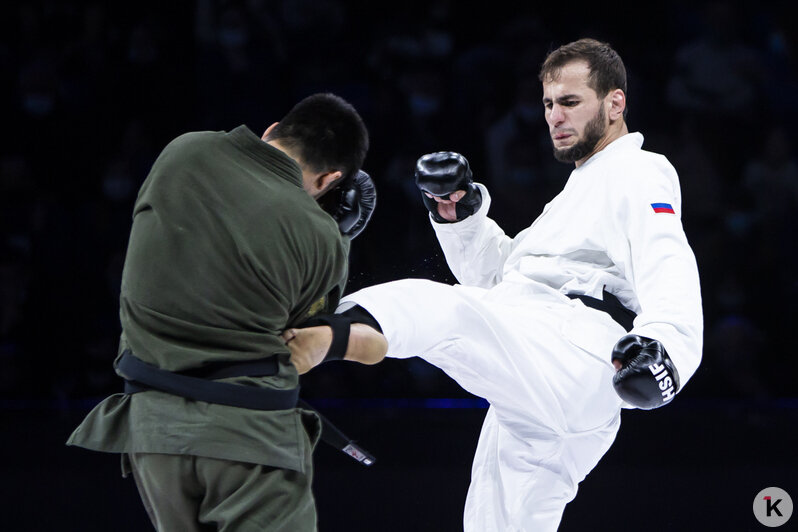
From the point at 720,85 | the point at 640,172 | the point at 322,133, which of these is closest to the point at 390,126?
the point at 720,85

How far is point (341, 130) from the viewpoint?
5.42 feet

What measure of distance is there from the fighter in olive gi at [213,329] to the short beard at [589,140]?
1.11 meters

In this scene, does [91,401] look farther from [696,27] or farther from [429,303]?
[696,27]

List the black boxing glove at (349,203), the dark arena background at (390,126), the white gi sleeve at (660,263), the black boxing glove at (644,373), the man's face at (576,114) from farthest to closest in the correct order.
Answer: the dark arena background at (390,126) → the man's face at (576,114) → the black boxing glove at (349,203) → the white gi sleeve at (660,263) → the black boxing glove at (644,373)

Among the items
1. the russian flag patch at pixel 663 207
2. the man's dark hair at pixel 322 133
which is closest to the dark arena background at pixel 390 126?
the russian flag patch at pixel 663 207

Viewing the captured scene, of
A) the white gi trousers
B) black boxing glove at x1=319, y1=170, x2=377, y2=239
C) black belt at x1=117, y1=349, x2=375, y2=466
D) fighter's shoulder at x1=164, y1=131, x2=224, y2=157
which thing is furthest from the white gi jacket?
fighter's shoulder at x1=164, y1=131, x2=224, y2=157

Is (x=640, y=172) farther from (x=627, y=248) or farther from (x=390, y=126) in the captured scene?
(x=390, y=126)

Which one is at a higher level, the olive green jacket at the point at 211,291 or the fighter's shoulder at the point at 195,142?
the fighter's shoulder at the point at 195,142

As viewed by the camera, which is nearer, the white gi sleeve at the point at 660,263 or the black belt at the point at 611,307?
the white gi sleeve at the point at 660,263

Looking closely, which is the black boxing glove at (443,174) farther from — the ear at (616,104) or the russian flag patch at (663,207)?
the russian flag patch at (663,207)

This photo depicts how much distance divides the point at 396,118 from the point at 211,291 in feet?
10.8

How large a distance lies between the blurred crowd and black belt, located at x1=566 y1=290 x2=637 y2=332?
2.00 meters

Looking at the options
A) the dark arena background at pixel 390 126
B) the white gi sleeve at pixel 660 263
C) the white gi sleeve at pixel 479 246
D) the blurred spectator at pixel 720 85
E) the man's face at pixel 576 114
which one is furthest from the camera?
the blurred spectator at pixel 720 85

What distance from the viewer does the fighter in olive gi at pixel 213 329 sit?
4.54ft
